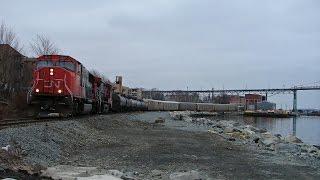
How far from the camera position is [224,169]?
43.7 ft

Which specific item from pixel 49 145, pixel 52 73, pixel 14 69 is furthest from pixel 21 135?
pixel 14 69

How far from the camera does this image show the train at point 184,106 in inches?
4016

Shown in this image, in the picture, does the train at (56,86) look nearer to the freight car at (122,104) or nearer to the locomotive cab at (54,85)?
the locomotive cab at (54,85)

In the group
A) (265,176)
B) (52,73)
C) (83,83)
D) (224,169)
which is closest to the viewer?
(265,176)

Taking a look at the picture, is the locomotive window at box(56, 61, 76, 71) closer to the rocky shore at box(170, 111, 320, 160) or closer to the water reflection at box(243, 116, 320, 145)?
the rocky shore at box(170, 111, 320, 160)

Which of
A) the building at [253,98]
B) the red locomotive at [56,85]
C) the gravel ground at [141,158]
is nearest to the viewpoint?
the gravel ground at [141,158]

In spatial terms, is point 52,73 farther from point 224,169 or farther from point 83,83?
point 224,169

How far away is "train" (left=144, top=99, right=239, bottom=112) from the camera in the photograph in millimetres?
102000

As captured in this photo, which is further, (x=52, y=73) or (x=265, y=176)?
(x=52, y=73)

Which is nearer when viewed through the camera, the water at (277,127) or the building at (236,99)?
the water at (277,127)

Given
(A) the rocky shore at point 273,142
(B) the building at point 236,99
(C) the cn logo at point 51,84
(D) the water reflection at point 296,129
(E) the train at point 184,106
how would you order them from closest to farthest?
(A) the rocky shore at point 273,142 < (C) the cn logo at point 51,84 < (D) the water reflection at point 296,129 < (E) the train at point 184,106 < (B) the building at point 236,99

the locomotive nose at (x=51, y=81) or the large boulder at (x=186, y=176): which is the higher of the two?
the locomotive nose at (x=51, y=81)

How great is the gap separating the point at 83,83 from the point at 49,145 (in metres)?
17.5

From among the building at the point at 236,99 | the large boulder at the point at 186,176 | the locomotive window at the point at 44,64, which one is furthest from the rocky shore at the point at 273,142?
the building at the point at 236,99
